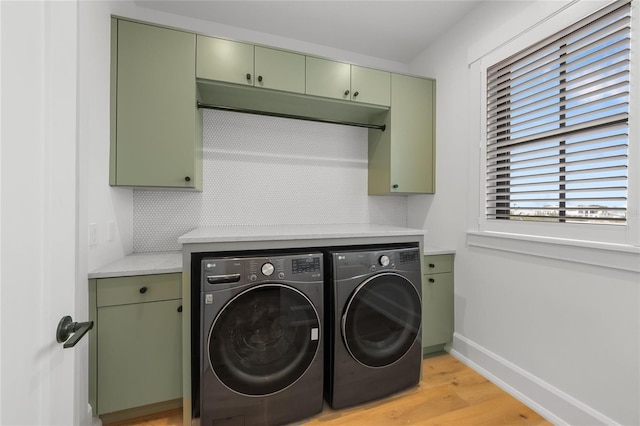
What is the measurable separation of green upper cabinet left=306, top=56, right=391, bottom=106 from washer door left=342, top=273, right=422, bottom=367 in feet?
4.72

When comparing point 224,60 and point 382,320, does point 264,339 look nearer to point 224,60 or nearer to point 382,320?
point 382,320

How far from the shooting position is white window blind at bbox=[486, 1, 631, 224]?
1328mm

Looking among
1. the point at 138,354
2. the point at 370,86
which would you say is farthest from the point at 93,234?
the point at 370,86

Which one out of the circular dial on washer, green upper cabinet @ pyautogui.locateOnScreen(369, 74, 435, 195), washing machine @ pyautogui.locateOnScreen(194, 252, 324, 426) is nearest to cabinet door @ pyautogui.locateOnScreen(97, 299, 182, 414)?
washing machine @ pyautogui.locateOnScreen(194, 252, 324, 426)

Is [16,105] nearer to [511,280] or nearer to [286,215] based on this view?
[286,215]

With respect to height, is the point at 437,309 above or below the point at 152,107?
below

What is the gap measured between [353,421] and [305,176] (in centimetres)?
A: 186

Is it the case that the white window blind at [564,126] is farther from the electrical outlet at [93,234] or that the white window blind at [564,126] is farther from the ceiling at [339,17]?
the electrical outlet at [93,234]

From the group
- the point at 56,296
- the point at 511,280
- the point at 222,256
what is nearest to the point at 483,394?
the point at 511,280

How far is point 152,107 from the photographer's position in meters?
1.75

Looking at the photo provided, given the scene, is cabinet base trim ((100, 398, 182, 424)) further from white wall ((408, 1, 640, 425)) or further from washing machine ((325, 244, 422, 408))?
white wall ((408, 1, 640, 425))

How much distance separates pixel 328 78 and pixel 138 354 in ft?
7.29

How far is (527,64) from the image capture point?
174cm

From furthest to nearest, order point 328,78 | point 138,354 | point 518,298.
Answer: point 328,78
point 518,298
point 138,354
